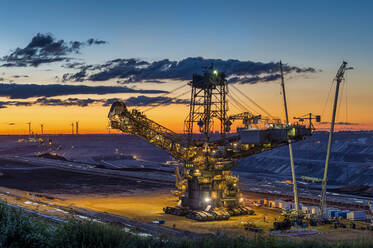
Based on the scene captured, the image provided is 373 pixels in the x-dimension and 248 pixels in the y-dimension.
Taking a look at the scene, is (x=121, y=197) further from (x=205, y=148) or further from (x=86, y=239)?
(x=86, y=239)

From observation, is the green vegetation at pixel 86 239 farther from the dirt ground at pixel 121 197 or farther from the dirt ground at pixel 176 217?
the dirt ground at pixel 176 217

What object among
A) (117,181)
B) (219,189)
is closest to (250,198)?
(219,189)

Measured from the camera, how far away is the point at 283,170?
176750mm

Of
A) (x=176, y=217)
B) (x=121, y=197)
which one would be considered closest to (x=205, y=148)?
(x=176, y=217)

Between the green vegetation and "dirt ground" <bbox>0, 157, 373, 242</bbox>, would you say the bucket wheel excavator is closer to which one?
"dirt ground" <bbox>0, 157, 373, 242</bbox>

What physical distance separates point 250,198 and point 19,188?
2175 inches

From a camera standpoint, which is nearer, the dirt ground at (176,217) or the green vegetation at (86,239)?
the green vegetation at (86,239)

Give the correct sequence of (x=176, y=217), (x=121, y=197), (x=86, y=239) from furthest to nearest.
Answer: (x=121, y=197)
(x=176, y=217)
(x=86, y=239)

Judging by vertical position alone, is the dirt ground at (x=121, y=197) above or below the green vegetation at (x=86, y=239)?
below

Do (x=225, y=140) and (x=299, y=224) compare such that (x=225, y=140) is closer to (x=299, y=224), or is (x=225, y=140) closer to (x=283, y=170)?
(x=299, y=224)

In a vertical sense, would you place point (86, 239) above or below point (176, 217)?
above

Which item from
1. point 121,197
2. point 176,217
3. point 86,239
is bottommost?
point 121,197

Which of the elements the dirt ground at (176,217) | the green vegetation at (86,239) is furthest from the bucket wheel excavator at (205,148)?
the green vegetation at (86,239)

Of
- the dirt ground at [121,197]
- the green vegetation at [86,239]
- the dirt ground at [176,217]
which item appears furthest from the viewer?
the dirt ground at [121,197]
